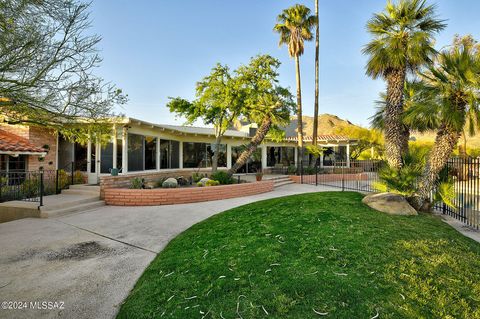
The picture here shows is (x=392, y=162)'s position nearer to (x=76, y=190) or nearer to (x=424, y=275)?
(x=424, y=275)

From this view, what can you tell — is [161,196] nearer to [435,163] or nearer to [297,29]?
[435,163]

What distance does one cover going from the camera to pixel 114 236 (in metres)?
5.64

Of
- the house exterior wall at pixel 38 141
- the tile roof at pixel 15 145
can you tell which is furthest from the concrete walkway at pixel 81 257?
the house exterior wall at pixel 38 141

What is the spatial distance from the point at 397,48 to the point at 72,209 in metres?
12.5

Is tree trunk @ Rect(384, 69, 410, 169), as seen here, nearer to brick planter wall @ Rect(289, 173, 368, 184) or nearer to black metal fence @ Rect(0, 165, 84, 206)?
brick planter wall @ Rect(289, 173, 368, 184)

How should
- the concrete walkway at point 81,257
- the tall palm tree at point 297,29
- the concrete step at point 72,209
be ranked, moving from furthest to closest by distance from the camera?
the tall palm tree at point 297,29
the concrete step at point 72,209
the concrete walkway at point 81,257

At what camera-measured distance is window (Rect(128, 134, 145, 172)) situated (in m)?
12.0

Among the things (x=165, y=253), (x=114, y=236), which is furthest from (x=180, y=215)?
(x=165, y=253)

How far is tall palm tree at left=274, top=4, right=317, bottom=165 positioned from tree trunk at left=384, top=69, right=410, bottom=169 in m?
9.95

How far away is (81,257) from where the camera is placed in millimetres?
4410

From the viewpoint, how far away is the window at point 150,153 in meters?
13.3

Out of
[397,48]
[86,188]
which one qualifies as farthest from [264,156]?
[86,188]

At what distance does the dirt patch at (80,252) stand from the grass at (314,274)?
1.32 meters

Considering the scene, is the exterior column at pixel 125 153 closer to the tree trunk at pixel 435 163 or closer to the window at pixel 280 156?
the tree trunk at pixel 435 163
